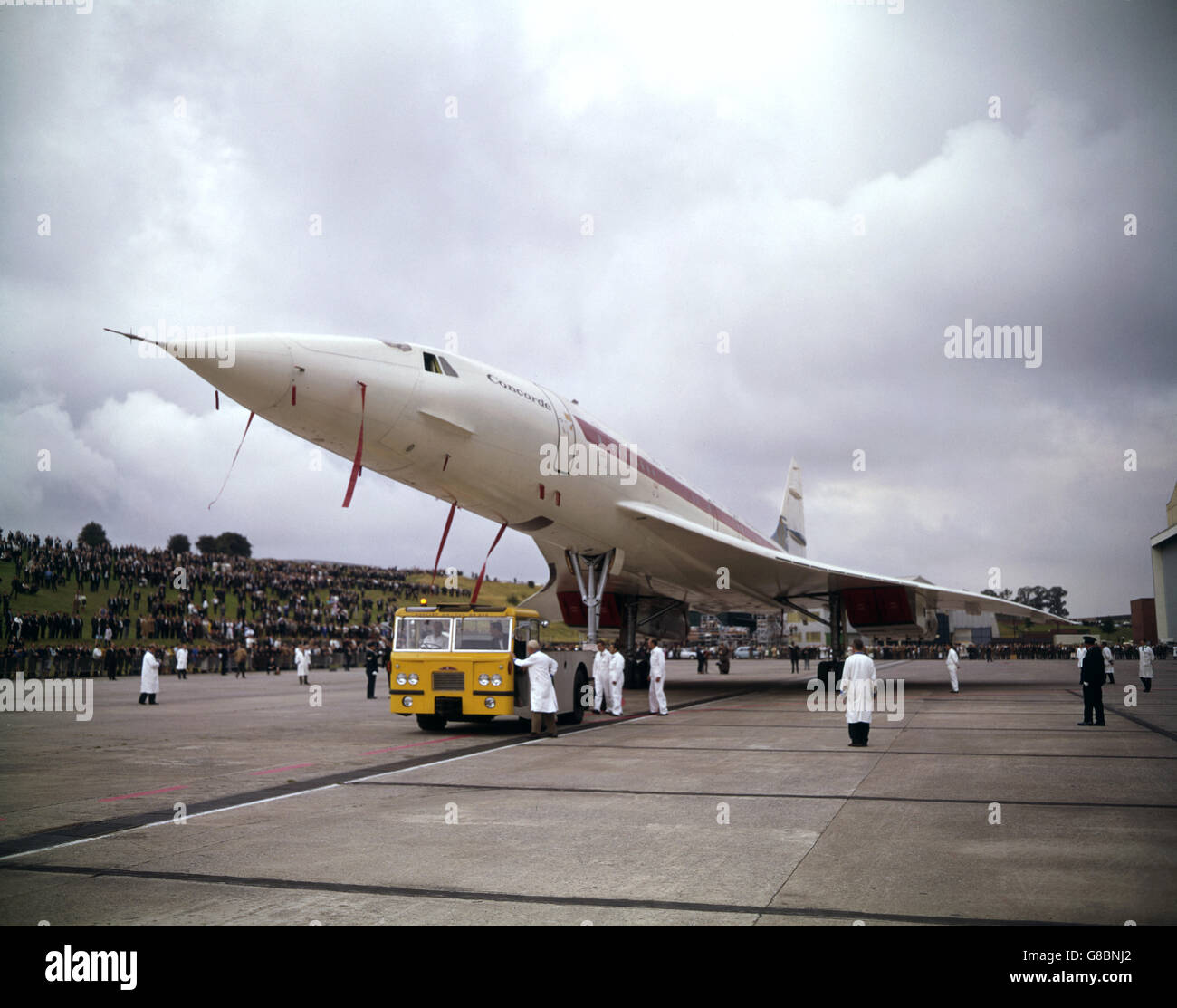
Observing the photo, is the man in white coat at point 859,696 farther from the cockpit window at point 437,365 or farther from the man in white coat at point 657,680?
the cockpit window at point 437,365

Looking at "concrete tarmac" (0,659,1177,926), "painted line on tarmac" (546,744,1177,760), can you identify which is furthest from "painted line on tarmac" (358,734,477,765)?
"painted line on tarmac" (546,744,1177,760)

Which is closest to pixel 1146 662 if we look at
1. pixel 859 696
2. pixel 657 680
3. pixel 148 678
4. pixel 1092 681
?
pixel 1092 681

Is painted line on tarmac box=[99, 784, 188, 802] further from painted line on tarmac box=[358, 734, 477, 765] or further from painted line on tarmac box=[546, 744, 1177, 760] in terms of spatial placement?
painted line on tarmac box=[546, 744, 1177, 760]

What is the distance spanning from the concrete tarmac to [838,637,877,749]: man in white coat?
1.01 ft

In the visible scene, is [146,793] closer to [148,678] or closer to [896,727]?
[896,727]

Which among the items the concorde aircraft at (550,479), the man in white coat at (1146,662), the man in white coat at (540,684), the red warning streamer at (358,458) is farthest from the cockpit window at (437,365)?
the man in white coat at (1146,662)

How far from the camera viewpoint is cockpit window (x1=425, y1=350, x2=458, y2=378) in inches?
496

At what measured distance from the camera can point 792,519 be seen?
36438mm

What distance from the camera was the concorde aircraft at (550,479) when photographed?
10.9 metres

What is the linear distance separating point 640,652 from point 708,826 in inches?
736

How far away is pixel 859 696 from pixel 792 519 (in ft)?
85.2

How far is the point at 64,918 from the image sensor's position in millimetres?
4184

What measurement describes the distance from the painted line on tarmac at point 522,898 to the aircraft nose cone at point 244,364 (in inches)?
237

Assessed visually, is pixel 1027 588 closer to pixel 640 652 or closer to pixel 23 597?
pixel 640 652
